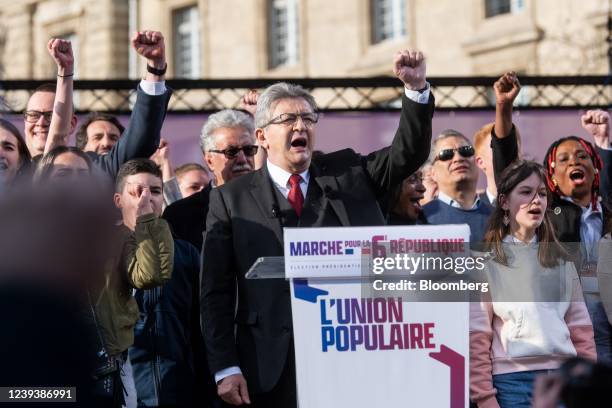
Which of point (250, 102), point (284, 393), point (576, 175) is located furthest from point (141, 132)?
point (576, 175)

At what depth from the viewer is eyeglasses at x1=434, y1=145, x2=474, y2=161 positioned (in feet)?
26.0

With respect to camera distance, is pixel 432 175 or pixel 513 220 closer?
pixel 513 220

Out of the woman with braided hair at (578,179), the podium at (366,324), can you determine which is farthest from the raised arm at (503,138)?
the podium at (366,324)

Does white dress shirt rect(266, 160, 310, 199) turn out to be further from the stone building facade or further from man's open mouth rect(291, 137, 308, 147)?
the stone building facade

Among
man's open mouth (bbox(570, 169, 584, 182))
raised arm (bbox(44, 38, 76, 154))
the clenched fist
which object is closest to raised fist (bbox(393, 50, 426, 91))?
the clenched fist

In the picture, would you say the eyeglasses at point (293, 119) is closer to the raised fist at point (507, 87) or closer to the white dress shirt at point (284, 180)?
the white dress shirt at point (284, 180)

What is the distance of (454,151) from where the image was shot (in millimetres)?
7910

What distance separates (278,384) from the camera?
5434 millimetres

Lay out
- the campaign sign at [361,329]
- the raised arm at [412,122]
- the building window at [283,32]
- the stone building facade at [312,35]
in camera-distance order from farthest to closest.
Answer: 1. the building window at [283,32]
2. the stone building facade at [312,35]
3. the raised arm at [412,122]
4. the campaign sign at [361,329]

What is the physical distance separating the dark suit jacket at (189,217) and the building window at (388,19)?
1995 centimetres

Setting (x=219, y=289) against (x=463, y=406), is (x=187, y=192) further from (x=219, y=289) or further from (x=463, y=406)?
(x=463, y=406)

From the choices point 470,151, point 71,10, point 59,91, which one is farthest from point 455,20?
point 59,91

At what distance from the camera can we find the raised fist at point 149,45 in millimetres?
5883

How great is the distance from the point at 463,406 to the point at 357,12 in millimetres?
22569
